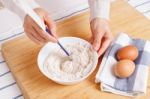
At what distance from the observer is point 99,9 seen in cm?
87

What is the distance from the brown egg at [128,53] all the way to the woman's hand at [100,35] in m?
0.05

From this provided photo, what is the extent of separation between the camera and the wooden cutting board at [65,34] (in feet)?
2.49

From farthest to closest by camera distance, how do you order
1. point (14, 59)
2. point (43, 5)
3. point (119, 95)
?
point (43, 5) → point (14, 59) → point (119, 95)

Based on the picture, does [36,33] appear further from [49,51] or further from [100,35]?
[100,35]

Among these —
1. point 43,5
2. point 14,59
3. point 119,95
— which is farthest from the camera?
point 43,5

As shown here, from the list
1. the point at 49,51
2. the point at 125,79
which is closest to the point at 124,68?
the point at 125,79

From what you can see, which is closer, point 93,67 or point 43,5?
point 93,67

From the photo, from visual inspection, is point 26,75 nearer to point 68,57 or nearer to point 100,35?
point 68,57

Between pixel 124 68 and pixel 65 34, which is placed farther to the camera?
pixel 65 34

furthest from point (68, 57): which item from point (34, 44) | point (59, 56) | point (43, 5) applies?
point (43, 5)

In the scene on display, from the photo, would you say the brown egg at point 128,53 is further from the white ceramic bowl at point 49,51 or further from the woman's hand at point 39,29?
the woman's hand at point 39,29

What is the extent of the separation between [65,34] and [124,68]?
0.24 m

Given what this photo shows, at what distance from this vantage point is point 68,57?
796mm

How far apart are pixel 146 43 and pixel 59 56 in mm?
238
